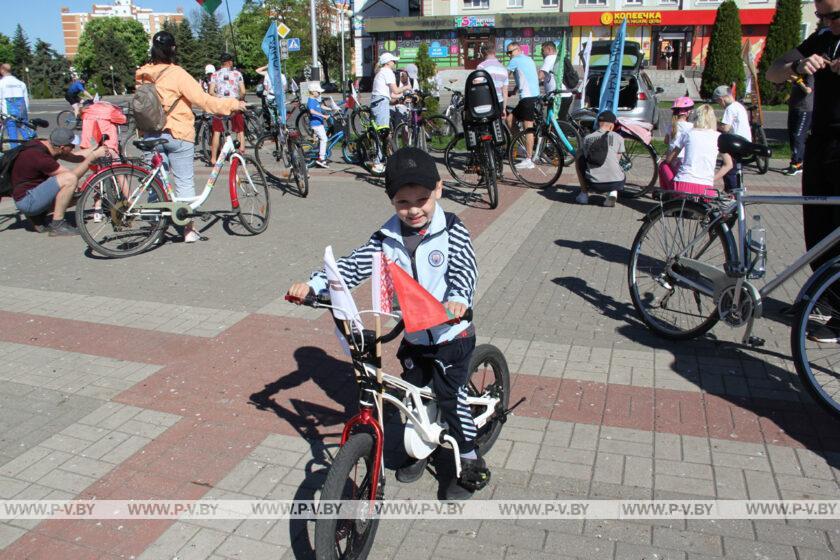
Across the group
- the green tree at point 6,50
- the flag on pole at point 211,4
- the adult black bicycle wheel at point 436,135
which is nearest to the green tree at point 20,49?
the green tree at point 6,50

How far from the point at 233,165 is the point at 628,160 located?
223 inches

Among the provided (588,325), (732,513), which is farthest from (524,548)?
(588,325)

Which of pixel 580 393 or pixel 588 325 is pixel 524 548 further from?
pixel 588 325

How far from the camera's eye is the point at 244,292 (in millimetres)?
6168

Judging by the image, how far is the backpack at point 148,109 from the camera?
23.2 feet

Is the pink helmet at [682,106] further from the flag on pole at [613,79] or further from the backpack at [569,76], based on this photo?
the backpack at [569,76]

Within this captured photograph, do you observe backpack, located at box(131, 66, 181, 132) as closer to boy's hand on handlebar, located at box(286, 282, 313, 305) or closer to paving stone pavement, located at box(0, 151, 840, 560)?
paving stone pavement, located at box(0, 151, 840, 560)

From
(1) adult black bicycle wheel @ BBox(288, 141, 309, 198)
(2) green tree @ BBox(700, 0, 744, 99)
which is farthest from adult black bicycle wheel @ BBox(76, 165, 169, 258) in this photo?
(2) green tree @ BBox(700, 0, 744, 99)

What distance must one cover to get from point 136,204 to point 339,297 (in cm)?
563

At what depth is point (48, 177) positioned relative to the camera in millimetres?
8359

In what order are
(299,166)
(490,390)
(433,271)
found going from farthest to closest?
(299,166)
(490,390)
(433,271)

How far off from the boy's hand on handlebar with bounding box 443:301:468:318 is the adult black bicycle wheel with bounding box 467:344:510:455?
2.47ft

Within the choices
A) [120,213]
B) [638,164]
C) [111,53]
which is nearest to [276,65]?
[120,213]

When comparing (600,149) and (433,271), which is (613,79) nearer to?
(600,149)
